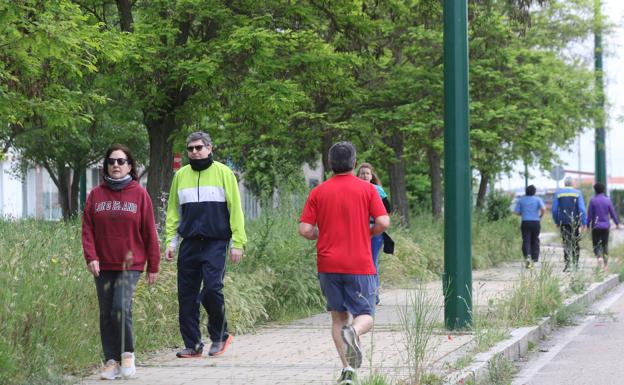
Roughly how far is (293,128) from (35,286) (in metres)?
16.4

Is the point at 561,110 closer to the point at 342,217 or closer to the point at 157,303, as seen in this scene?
the point at 157,303

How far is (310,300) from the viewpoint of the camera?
1404cm

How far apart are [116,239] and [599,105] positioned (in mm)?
25973

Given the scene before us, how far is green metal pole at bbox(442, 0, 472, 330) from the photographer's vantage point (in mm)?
10992

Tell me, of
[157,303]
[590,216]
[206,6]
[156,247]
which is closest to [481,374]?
[156,247]

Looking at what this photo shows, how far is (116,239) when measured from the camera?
8383mm

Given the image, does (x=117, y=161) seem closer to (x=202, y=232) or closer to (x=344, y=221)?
(x=202, y=232)

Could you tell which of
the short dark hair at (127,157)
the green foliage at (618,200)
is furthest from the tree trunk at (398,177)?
the green foliage at (618,200)

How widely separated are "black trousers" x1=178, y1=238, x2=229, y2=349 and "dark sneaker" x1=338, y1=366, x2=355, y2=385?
7.91 feet

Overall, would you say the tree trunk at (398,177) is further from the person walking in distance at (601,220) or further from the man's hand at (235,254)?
the man's hand at (235,254)

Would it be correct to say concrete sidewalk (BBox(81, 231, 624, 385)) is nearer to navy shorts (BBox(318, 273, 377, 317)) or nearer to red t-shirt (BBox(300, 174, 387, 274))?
navy shorts (BBox(318, 273, 377, 317))

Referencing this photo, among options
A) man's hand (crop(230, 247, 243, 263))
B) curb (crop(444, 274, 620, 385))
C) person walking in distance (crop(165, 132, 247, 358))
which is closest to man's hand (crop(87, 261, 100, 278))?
person walking in distance (crop(165, 132, 247, 358))

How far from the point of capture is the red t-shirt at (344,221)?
782 centimetres

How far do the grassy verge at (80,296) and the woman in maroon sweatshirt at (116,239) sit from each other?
40 cm
